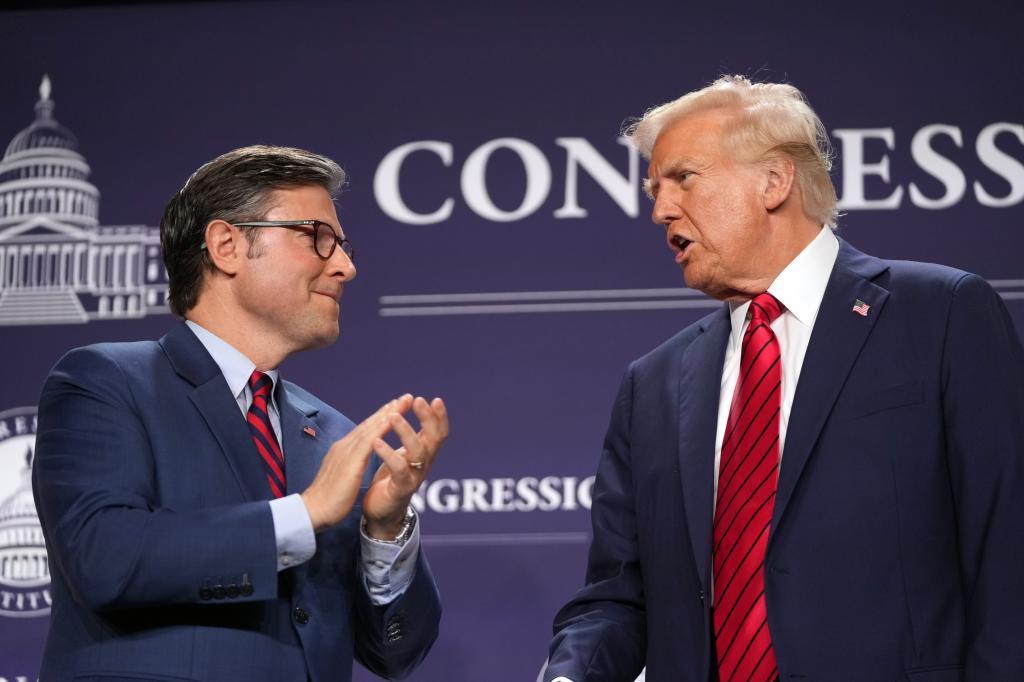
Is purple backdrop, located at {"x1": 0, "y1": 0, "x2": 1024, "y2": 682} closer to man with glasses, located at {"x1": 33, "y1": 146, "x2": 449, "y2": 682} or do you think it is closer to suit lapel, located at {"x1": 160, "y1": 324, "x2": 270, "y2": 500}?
man with glasses, located at {"x1": 33, "y1": 146, "x2": 449, "y2": 682}

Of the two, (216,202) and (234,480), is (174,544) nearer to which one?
(234,480)

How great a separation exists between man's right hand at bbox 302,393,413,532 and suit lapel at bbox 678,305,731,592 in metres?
0.58

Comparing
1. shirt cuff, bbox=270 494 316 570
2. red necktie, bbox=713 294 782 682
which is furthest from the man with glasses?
red necktie, bbox=713 294 782 682

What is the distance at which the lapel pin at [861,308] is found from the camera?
2.33 m

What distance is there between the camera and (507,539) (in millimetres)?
3600

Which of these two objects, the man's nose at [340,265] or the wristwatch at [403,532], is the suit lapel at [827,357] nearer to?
the wristwatch at [403,532]

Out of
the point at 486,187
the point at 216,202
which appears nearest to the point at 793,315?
the point at 216,202

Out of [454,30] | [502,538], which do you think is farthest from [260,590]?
[454,30]

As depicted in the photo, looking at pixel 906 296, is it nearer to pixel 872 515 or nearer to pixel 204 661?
pixel 872 515

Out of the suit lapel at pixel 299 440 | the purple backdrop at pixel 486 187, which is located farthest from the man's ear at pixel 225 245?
the purple backdrop at pixel 486 187

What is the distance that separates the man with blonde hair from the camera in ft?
7.03

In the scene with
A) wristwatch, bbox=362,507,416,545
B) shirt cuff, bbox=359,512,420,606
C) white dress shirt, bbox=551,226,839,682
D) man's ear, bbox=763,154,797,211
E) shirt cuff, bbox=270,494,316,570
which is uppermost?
man's ear, bbox=763,154,797,211

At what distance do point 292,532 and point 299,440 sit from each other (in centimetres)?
36

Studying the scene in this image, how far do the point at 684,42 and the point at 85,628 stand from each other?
250 cm
